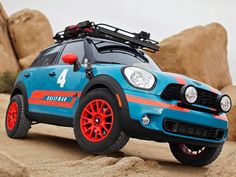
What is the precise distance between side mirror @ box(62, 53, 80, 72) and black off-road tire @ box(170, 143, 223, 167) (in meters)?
1.73

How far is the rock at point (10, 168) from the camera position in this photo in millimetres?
2506

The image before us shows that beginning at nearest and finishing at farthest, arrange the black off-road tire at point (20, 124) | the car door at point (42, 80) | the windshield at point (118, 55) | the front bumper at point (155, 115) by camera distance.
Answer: the front bumper at point (155, 115) < the windshield at point (118, 55) < the car door at point (42, 80) < the black off-road tire at point (20, 124)

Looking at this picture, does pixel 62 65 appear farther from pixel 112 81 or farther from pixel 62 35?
pixel 112 81

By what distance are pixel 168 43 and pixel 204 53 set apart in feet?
6.75

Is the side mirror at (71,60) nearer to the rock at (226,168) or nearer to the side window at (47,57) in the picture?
the side window at (47,57)

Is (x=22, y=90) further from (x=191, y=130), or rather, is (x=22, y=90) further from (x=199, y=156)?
(x=191, y=130)

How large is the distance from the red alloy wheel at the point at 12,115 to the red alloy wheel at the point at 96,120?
6.56 feet

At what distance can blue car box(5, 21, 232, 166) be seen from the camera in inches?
162

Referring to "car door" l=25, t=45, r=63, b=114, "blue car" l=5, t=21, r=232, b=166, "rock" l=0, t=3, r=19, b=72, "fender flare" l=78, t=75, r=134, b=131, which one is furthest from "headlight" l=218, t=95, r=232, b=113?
"rock" l=0, t=3, r=19, b=72

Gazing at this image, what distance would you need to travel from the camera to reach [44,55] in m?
6.46

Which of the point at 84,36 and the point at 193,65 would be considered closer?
the point at 84,36

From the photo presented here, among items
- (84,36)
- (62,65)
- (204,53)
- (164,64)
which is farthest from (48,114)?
(204,53)

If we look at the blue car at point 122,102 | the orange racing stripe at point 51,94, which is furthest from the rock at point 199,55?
the blue car at point 122,102

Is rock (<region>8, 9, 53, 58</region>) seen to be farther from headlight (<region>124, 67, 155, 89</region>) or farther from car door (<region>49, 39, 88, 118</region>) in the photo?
headlight (<region>124, 67, 155, 89</region>)
